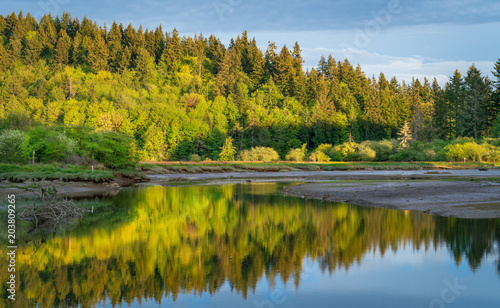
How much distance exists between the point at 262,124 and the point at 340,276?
9500 centimetres

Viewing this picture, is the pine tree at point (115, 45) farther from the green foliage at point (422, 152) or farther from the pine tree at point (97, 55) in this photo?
the green foliage at point (422, 152)

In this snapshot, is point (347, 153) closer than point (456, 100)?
Yes

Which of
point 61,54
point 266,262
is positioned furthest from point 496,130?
point 61,54

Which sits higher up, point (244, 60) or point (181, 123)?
point (244, 60)

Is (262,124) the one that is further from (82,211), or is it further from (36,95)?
(82,211)

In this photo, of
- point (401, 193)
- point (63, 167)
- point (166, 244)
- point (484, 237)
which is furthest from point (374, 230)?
point (63, 167)

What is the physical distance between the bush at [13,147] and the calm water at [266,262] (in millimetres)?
24493

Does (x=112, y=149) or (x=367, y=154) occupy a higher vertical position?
(x=112, y=149)

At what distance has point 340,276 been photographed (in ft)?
40.9

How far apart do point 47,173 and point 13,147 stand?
37.4 ft

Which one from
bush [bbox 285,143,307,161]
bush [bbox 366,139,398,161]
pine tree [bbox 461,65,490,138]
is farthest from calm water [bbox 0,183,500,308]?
pine tree [bbox 461,65,490,138]

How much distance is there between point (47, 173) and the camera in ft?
115

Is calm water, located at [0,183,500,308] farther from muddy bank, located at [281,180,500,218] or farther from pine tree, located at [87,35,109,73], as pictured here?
pine tree, located at [87,35,109,73]

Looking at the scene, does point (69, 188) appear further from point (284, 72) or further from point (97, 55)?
point (97, 55)
